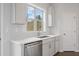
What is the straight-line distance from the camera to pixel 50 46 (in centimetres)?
372

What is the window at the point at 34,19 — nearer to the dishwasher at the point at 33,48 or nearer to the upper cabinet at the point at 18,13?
the upper cabinet at the point at 18,13

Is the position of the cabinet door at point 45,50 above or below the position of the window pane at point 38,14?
below

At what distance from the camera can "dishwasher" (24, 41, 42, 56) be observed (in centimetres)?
277

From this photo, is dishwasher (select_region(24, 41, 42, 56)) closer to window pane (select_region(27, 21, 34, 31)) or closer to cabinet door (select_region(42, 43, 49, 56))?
cabinet door (select_region(42, 43, 49, 56))

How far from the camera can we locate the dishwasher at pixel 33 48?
9.08 feet

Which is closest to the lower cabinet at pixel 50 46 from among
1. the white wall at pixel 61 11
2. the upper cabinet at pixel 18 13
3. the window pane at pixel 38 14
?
the white wall at pixel 61 11

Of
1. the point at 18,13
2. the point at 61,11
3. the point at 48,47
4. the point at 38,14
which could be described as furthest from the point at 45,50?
the point at 18,13

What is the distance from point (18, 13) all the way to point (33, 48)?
0.84m

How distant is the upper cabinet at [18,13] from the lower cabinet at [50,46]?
2.91 feet

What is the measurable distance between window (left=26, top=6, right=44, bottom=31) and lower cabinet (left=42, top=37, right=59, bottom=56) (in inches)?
16.9

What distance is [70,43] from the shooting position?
11.3 ft

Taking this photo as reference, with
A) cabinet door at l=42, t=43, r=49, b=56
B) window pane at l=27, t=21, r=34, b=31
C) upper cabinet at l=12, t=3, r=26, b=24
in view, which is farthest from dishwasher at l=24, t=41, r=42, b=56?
upper cabinet at l=12, t=3, r=26, b=24

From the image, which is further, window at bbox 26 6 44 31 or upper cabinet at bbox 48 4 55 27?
upper cabinet at bbox 48 4 55 27

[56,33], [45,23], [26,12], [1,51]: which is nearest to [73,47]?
[56,33]
